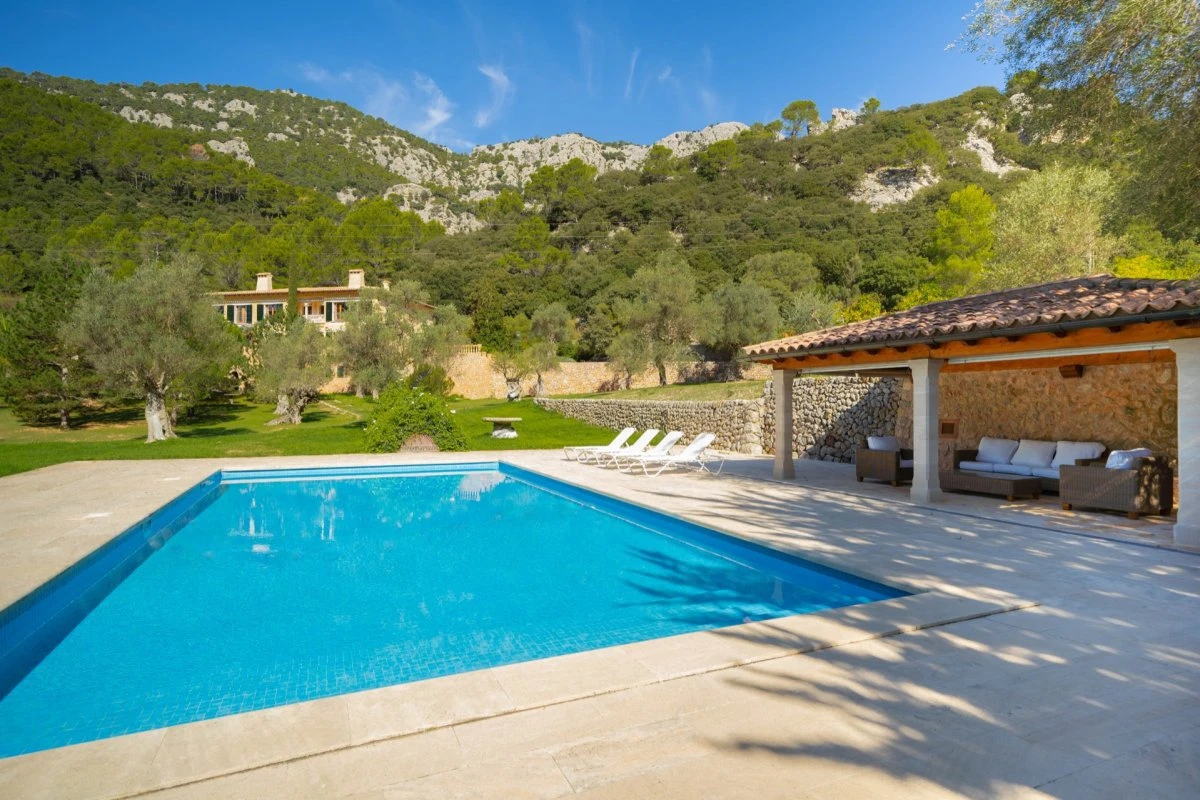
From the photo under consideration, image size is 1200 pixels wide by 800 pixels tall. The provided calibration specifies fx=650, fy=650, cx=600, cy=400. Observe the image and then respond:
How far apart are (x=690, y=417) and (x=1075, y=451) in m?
9.33

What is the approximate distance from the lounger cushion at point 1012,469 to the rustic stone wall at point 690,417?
614 centimetres

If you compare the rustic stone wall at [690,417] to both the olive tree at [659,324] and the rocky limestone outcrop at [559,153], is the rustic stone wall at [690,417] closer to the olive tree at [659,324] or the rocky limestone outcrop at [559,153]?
the olive tree at [659,324]

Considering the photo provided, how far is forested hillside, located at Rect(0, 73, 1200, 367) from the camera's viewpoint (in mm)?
27594

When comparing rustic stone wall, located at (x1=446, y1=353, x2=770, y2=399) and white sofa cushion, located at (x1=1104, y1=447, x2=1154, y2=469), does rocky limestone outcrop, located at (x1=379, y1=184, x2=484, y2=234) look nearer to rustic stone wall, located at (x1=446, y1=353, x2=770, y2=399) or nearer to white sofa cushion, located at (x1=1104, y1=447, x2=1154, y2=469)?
rustic stone wall, located at (x1=446, y1=353, x2=770, y2=399)

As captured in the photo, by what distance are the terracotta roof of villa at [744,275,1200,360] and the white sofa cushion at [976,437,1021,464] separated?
2.08m

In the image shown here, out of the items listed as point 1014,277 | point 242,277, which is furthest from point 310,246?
point 1014,277

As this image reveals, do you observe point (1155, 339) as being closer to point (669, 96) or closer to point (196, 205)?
point (669, 96)

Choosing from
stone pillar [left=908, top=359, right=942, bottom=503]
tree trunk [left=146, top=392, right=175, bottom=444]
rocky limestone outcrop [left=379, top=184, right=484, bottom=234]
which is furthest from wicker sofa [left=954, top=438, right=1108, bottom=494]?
rocky limestone outcrop [left=379, top=184, right=484, bottom=234]

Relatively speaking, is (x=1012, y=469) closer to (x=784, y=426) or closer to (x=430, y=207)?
(x=784, y=426)

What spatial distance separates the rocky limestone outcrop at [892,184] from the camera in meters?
51.3

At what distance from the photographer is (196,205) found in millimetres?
45562

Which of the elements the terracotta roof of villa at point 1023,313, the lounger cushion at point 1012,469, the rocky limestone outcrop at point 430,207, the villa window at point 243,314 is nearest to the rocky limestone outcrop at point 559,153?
the rocky limestone outcrop at point 430,207

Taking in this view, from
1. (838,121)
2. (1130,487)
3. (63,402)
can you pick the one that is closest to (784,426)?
(1130,487)

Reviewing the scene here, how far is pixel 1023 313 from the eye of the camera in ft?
22.7
